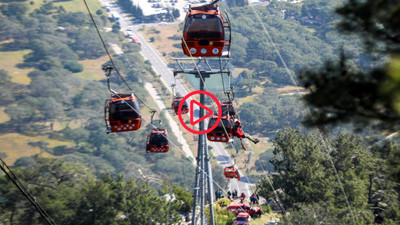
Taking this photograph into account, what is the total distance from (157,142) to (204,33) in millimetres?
8350

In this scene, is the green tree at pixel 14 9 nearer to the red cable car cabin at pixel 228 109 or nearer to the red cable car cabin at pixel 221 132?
the red cable car cabin at pixel 228 109

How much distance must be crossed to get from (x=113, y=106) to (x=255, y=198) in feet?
49.7

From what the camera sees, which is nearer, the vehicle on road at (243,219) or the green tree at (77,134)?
the vehicle on road at (243,219)

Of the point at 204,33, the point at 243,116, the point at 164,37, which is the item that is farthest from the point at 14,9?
the point at 204,33

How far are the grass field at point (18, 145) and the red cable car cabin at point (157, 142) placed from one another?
65.9m

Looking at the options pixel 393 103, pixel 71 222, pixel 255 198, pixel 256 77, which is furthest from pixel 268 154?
pixel 393 103

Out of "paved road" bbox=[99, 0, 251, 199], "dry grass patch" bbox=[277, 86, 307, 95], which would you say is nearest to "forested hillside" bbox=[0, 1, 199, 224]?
"paved road" bbox=[99, 0, 251, 199]

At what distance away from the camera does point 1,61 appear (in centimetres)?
12244

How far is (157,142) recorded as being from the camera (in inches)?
965

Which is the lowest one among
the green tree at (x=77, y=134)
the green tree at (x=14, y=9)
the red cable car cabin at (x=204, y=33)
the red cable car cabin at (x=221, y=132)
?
the green tree at (x=77, y=134)

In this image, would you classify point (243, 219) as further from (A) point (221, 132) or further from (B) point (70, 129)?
(B) point (70, 129)

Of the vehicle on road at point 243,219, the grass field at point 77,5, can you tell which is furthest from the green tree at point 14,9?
the vehicle on road at point 243,219

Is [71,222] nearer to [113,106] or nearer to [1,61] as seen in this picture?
[113,106]

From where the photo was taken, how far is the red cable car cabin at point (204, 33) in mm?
18000
